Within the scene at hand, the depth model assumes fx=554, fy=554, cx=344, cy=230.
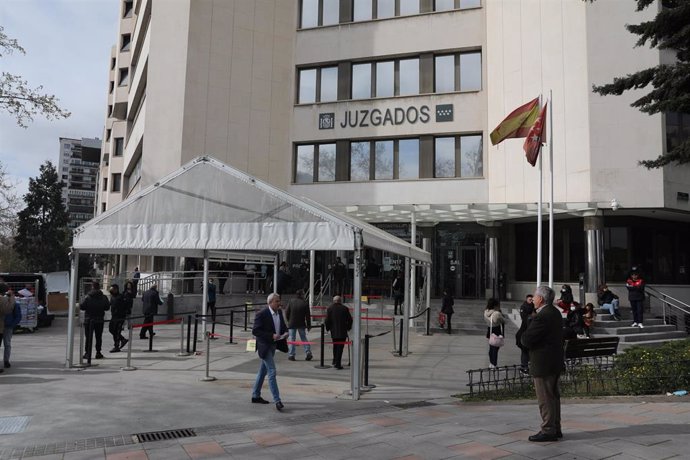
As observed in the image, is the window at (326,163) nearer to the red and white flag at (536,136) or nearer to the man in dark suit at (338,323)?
the red and white flag at (536,136)

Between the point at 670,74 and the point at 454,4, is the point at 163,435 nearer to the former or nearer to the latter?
the point at 670,74

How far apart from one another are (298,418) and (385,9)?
2694cm

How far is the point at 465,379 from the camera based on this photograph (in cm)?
1140

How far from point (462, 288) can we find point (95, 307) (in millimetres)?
19319

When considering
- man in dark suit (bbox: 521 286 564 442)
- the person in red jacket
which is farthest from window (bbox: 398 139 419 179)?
man in dark suit (bbox: 521 286 564 442)

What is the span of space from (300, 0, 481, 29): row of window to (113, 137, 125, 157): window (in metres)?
24.6

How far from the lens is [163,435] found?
22.7ft

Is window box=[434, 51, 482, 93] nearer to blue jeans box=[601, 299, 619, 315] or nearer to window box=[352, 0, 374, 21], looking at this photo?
window box=[352, 0, 374, 21]

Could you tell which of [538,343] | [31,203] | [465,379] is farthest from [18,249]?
[538,343]

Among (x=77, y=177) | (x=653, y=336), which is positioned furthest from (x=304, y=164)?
(x=77, y=177)

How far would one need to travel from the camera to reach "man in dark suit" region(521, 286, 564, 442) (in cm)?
626

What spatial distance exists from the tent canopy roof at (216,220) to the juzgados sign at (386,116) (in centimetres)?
1796

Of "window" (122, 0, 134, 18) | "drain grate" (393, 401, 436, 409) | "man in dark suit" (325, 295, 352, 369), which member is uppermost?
"window" (122, 0, 134, 18)

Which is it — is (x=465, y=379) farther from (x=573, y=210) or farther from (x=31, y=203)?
(x=31, y=203)
